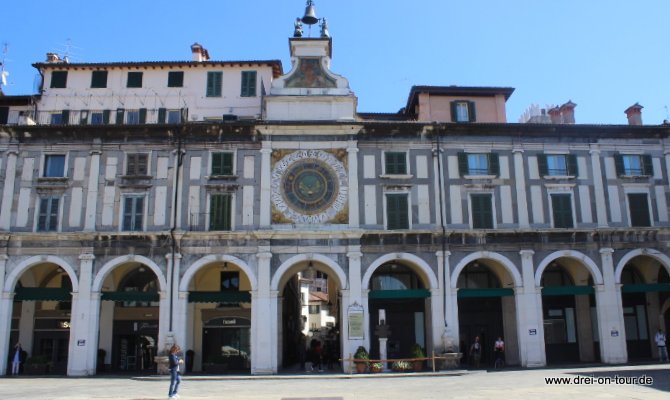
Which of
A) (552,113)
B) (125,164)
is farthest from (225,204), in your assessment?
(552,113)

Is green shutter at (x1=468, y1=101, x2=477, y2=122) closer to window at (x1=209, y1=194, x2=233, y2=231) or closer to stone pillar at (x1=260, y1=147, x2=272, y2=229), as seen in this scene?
stone pillar at (x1=260, y1=147, x2=272, y2=229)

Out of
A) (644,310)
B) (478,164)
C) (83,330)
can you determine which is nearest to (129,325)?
(83,330)

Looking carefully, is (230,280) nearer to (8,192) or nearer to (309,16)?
(8,192)

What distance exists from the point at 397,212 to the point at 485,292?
6685 millimetres

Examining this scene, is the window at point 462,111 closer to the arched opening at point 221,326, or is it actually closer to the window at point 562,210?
the window at point 562,210

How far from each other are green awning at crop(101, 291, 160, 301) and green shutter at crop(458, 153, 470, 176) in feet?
61.3

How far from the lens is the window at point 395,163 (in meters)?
35.8

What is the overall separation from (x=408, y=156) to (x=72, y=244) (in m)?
19.5

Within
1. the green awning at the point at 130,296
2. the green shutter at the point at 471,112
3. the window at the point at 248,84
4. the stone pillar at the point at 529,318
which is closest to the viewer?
the green awning at the point at 130,296

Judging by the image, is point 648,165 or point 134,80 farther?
point 134,80

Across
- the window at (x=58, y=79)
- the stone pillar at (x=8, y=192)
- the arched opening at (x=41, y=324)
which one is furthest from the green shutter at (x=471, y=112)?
the stone pillar at (x=8, y=192)

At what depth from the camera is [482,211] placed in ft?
116

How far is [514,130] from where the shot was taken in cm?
3666

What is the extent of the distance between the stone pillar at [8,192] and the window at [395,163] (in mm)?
21227
